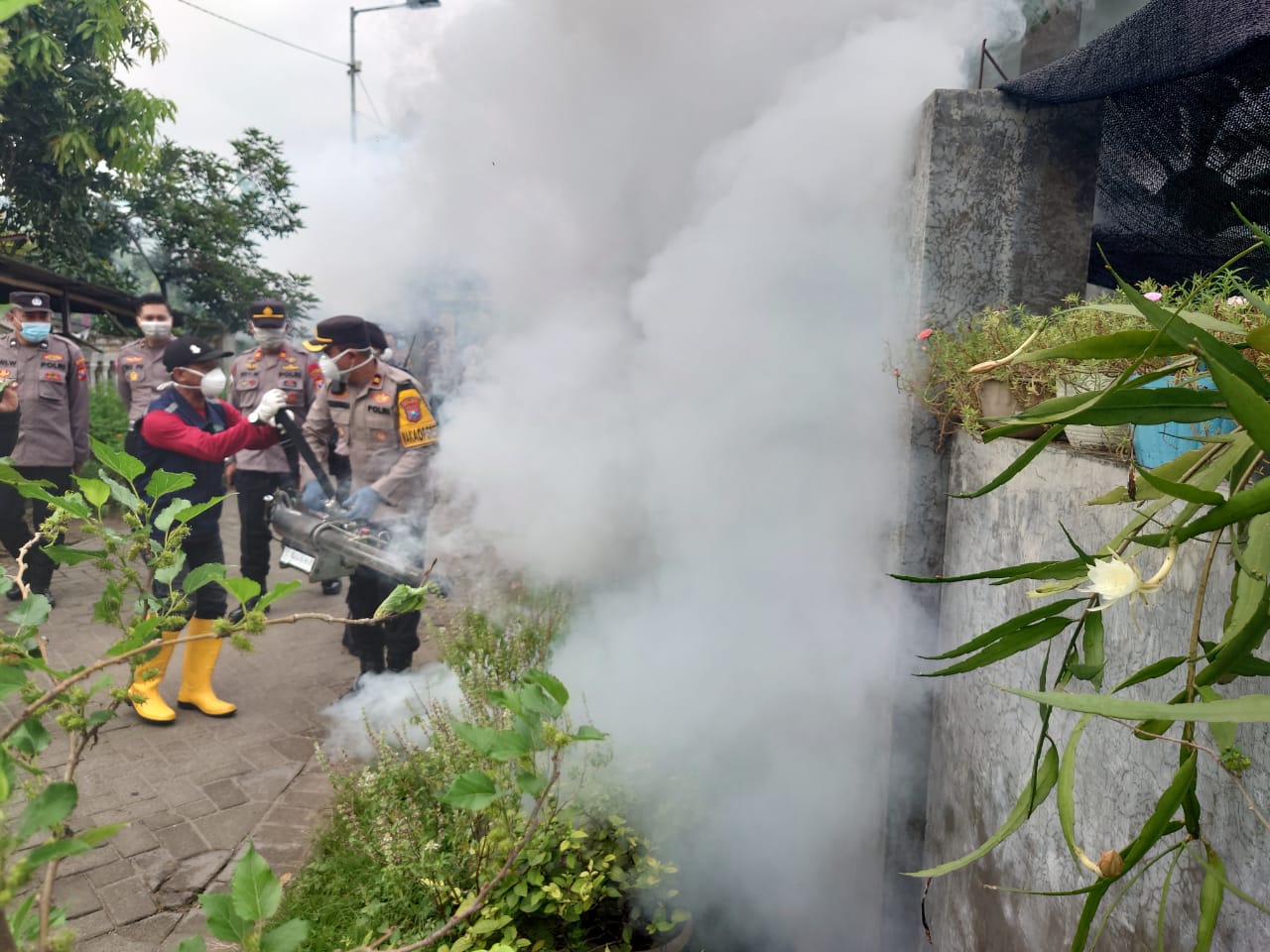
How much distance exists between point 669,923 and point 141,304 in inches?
273

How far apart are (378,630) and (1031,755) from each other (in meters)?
3.80

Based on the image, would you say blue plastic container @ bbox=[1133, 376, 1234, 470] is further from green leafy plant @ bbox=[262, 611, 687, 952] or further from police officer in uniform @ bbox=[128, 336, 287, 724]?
police officer in uniform @ bbox=[128, 336, 287, 724]

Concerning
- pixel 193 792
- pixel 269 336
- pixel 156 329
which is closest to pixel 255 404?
pixel 269 336

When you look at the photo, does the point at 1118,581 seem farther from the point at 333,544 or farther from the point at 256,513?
the point at 256,513

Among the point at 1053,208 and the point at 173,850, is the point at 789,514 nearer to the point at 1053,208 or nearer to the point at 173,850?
the point at 1053,208

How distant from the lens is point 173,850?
11.8 feet

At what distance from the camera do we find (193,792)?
406cm

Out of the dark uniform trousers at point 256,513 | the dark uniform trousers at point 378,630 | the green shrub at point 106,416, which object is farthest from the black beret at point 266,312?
the green shrub at point 106,416

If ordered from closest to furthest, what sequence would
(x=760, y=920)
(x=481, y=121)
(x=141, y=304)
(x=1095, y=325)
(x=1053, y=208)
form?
(x=1095, y=325) < (x=1053, y=208) < (x=760, y=920) < (x=481, y=121) < (x=141, y=304)

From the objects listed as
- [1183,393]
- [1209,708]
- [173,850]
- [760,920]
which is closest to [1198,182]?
[1183,393]

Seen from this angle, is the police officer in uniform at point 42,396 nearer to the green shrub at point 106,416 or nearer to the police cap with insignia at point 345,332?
the police cap with insignia at point 345,332

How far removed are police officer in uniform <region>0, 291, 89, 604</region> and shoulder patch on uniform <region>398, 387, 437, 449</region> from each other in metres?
3.14

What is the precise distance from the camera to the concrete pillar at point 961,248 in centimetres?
314

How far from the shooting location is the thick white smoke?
351 centimetres
